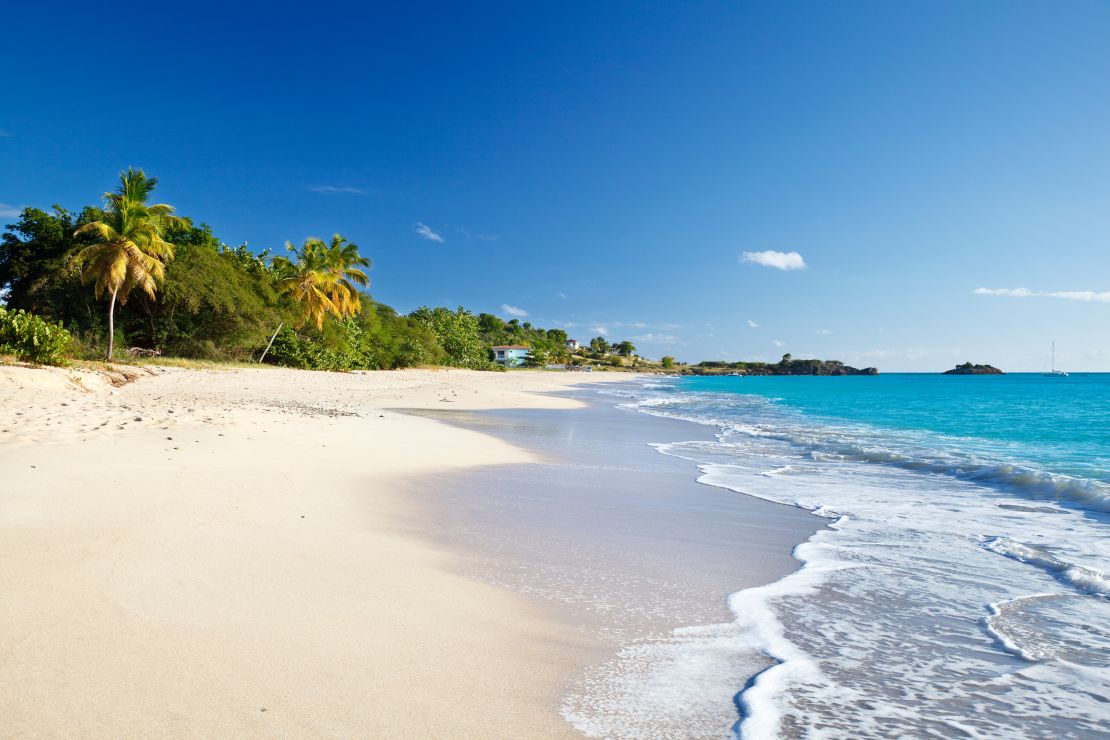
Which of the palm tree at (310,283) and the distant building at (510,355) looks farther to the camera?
the distant building at (510,355)

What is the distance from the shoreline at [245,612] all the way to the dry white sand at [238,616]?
1 cm

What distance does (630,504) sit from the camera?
6.44 meters

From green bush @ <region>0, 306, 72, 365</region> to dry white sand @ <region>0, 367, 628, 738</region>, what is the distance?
36.0 ft

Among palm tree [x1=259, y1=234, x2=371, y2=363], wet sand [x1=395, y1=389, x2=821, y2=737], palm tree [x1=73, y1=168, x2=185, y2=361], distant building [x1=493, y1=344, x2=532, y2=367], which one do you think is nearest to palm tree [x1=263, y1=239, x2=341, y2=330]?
palm tree [x1=259, y1=234, x2=371, y2=363]

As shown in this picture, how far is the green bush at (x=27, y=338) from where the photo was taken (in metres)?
14.7

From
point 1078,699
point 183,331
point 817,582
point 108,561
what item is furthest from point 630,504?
point 183,331

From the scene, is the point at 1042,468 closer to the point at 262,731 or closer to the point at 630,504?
the point at 630,504

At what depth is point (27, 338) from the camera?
14750 mm

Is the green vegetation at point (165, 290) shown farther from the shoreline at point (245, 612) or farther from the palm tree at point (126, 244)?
the shoreline at point (245, 612)

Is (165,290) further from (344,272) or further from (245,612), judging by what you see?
(245,612)

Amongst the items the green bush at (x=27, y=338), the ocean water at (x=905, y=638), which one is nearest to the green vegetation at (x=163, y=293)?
the green bush at (x=27, y=338)

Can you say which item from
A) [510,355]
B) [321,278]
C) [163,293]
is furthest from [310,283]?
[510,355]

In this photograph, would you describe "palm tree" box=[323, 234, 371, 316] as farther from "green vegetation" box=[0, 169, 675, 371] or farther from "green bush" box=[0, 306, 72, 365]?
"green bush" box=[0, 306, 72, 365]

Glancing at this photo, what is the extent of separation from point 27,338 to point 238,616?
55.1ft
